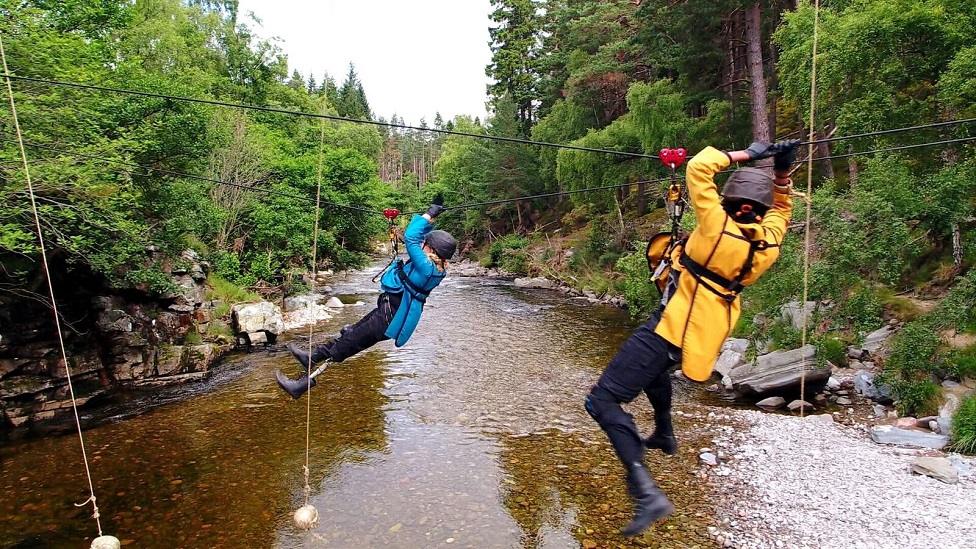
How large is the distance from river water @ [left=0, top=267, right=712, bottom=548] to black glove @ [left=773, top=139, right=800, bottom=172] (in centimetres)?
441

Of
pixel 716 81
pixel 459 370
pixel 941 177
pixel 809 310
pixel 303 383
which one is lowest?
pixel 459 370

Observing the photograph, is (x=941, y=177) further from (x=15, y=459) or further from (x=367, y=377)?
(x=15, y=459)

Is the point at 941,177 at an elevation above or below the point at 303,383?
above

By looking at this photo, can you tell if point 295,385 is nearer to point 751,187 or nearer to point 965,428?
point 751,187

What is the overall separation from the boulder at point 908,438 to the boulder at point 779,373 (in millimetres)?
1883

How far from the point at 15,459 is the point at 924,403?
→ 14.3 meters

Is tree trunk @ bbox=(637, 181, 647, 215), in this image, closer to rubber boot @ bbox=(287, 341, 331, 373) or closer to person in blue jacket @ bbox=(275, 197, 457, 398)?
person in blue jacket @ bbox=(275, 197, 457, 398)

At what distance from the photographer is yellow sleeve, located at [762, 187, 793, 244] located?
10.9 feet

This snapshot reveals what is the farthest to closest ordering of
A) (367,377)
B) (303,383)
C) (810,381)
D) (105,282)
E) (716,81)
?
(716,81) < (367,377) < (105,282) < (810,381) < (303,383)

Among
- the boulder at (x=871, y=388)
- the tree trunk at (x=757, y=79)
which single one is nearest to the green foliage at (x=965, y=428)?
the boulder at (x=871, y=388)

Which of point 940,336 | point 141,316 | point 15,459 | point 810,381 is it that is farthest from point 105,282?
point 940,336

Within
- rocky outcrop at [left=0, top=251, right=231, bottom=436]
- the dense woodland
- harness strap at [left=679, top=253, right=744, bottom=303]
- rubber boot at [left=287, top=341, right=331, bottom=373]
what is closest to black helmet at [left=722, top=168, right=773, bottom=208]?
harness strap at [left=679, top=253, right=744, bottom=303]

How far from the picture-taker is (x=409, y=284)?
5.15 m

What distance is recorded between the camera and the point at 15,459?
834 centimetres
